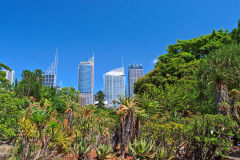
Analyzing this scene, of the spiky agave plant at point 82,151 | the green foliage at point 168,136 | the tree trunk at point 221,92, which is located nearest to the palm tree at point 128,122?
the green foliage at point 168,136

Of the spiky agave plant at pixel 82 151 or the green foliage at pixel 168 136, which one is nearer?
the green foliage at pixel 168 136

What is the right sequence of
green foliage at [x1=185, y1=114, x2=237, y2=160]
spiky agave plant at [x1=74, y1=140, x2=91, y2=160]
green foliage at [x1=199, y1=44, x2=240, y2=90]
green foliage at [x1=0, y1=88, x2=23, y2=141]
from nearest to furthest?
green foliage at [x1=185, y1=114, x2=237, y2=160] < green foliage at [x1=0, y1=88, x2=23, y2=141] < spiky agave plant at [x1=74, y1=140, x2=91, y2=160] < green foliage at [x1=199, y1=44, x2=240, y2=90]

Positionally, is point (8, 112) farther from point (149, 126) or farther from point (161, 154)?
point (161, 154)

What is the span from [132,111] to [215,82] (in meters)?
6.49

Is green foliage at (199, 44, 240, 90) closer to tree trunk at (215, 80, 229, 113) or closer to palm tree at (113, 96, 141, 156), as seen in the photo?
tree trunk at (215, 80, 229, 113)

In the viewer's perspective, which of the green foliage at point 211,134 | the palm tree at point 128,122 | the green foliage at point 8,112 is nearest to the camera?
the green foliage at point 211,134

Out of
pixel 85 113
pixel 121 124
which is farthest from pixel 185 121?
pixel 85 113

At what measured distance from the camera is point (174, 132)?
28.3ft

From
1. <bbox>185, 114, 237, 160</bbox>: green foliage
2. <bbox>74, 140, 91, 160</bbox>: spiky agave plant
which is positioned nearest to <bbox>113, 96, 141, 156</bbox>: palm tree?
<bbox>74, 140, 91, 160</bbox>: spiky agave plant

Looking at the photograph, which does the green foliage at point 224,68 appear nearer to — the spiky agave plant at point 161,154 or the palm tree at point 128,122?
the palm tree at point 128,122

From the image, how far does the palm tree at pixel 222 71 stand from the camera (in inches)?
450

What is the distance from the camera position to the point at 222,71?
11516 millimetres

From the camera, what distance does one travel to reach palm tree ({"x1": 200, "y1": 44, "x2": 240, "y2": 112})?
1144cm

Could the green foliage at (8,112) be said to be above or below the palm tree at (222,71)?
below
